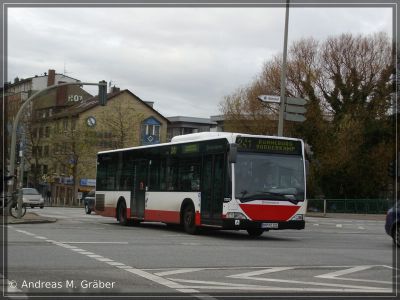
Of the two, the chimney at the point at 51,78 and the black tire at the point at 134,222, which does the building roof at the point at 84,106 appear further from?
the black tire at the point at 134,222

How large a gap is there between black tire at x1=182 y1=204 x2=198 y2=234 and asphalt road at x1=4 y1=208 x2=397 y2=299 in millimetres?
1683

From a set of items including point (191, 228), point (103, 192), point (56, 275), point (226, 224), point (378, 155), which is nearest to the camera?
point (56, 275)

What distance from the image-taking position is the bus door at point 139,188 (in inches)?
877

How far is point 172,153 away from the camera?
2058cm

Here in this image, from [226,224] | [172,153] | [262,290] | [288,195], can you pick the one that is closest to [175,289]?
[262,290]

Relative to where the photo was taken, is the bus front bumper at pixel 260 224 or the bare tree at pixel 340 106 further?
Result: the bare tree at pixel 340 106

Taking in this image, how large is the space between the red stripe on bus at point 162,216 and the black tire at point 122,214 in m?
2.12

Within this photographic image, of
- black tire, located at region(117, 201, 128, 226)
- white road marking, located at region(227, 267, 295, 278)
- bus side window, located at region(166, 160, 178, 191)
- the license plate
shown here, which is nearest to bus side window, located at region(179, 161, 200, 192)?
bus side window, located at region(166, 160, 178, 191)

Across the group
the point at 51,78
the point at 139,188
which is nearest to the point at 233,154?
the point at 139,188

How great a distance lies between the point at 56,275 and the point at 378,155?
4569cm

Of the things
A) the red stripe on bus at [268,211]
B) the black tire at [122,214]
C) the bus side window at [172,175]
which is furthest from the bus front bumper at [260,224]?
the black tire at [122,214]

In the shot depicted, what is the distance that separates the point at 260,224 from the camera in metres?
17.6

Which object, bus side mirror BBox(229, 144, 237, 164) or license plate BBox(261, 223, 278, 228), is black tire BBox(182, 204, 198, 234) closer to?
license plate BBox(261, 223, 278, 228)

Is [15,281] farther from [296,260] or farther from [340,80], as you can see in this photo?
[340,80]
